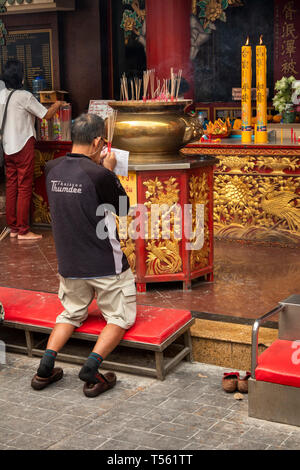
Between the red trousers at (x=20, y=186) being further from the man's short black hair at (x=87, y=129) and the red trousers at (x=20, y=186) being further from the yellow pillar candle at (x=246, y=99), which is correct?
the man's short black hair at (x=87, y=129)

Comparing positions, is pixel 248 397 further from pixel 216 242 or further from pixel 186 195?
pixel 216 242

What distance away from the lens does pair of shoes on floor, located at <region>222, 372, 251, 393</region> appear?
3721 mm

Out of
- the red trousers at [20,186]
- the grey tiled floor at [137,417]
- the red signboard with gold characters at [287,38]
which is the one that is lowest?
the grey tiled floor at [137,417]

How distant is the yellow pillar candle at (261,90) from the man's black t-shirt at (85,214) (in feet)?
9.49

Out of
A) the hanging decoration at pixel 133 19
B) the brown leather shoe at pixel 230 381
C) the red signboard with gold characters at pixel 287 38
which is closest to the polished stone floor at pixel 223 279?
the brown leather shoe at pixel 230 381

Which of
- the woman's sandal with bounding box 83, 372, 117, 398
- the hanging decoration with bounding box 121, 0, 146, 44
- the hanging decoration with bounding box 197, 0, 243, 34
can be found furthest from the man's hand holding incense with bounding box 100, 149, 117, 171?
the hanging decoration with bounding box 121, 0, 146, 44

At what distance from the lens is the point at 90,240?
12.3 ft

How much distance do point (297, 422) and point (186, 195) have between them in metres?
1.87

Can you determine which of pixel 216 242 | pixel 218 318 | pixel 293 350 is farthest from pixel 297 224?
pixel 293 350

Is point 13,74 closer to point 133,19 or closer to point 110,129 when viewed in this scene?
point 110,129

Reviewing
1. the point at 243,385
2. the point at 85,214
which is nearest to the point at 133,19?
the point at 85,214

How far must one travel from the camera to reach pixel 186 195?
15.7ft

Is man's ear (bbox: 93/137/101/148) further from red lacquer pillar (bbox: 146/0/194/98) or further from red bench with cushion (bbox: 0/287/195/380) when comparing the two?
red lacquer pillar (bbox: 146/0/194/98)

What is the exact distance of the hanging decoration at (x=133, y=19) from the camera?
10.2m
